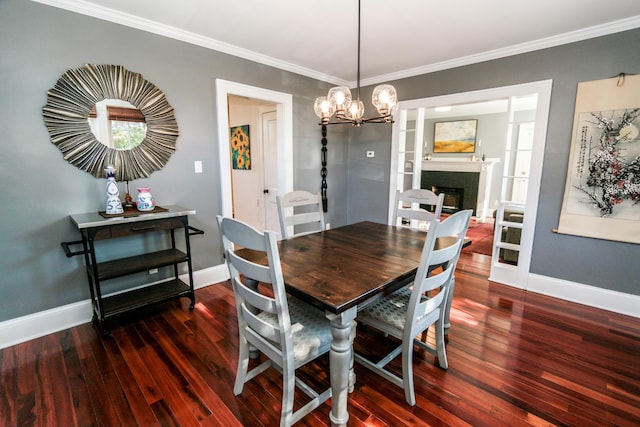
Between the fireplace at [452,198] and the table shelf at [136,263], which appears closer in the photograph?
the table shelf at [136,263]

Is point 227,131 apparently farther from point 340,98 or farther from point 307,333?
point 307,333

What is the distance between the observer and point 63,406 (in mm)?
1611

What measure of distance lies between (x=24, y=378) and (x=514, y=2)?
4139mm

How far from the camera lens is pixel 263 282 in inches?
51.3

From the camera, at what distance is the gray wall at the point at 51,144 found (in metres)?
2.03

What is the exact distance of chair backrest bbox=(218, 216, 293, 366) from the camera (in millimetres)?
1202

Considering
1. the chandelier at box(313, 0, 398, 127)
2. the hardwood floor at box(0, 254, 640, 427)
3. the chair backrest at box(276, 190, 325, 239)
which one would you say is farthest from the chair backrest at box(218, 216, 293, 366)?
the chandelier at box(313, 0, 398, 127)

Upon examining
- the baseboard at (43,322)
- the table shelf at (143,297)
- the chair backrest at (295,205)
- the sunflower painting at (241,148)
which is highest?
the sunflower painting at (241,148)

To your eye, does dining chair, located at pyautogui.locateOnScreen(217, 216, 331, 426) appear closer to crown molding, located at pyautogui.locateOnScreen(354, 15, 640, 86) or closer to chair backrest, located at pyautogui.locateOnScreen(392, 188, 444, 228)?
chair backrest, located at pyautogui.locateOnScreen(392, 188, 444, 228)

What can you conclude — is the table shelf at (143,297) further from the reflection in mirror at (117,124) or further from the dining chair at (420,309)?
the dining chair at (420,309)

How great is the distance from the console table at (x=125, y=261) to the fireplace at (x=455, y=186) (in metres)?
5.97

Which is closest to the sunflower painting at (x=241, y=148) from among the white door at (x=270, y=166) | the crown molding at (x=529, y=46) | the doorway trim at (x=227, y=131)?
the white door at (x=270, y=166)

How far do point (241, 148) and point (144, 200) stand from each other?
2.68 meters

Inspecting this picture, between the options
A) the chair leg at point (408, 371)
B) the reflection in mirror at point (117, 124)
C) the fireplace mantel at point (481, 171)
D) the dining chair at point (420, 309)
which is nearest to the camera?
the dining chair at point (420, 309)
